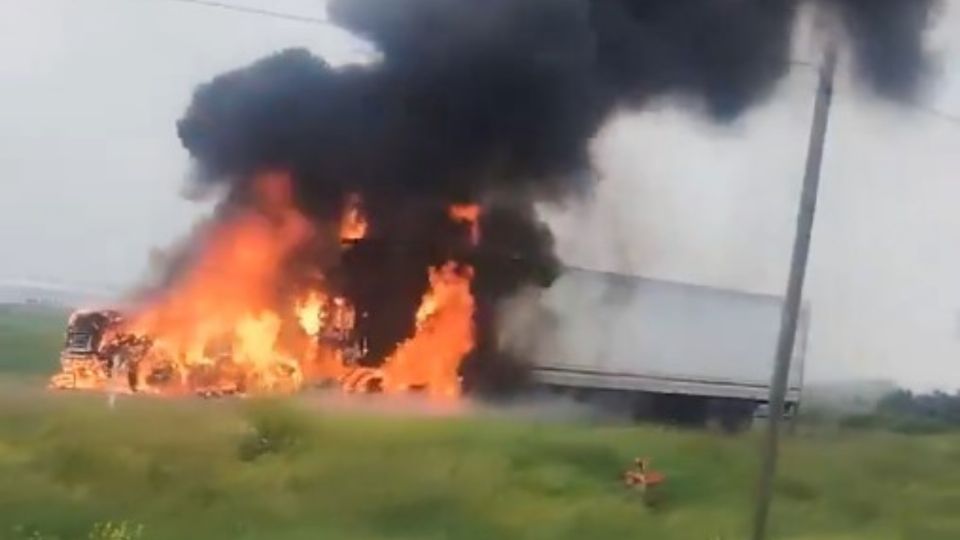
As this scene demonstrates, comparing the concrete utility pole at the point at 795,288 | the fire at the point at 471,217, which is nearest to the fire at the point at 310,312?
the fire at the point at 471,217

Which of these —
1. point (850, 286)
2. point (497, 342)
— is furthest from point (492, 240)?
point (850, 286)

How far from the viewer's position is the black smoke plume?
481cm

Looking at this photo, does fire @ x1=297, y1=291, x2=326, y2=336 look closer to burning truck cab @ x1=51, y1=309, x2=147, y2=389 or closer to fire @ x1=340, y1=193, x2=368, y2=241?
fire @ x1=340, y1=193, x2=368, y2=241

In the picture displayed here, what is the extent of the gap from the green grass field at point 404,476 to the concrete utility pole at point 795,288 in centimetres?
6

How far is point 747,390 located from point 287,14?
2055 mm

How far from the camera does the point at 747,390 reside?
532 cm

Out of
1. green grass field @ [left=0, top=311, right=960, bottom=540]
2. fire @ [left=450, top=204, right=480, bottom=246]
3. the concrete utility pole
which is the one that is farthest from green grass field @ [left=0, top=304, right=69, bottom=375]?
the concrete utility pole

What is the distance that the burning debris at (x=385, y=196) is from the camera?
4738 millimetres

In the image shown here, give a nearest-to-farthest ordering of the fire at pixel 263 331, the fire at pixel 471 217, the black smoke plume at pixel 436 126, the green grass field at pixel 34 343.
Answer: the green grass field at pixel 34 343 < the fire at pixel 263 331 < the black smoke plume at pixel 436 126 < the fire at pixel 471 217

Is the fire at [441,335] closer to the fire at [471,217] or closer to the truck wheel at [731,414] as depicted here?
the fire at [471,217]

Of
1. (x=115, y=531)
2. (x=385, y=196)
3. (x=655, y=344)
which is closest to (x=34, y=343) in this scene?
(x=115, y=531)

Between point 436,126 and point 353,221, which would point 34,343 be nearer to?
point 353,221

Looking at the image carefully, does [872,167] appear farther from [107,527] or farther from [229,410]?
[107,527]

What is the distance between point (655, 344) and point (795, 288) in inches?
22.7
